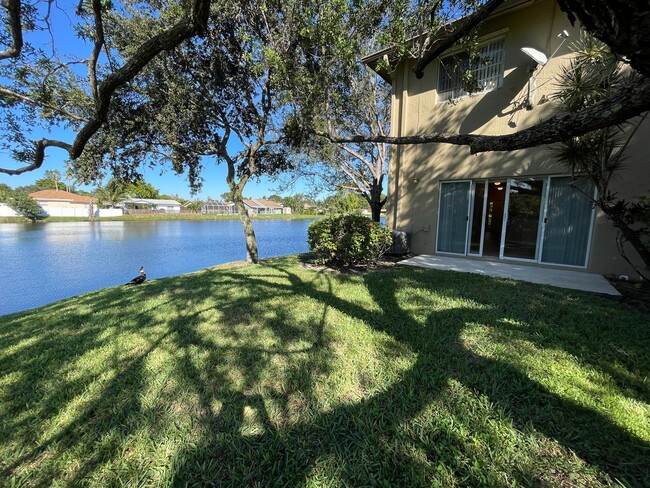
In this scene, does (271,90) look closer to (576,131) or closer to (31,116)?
(31,116)

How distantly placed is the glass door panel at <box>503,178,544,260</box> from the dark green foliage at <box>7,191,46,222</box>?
42.0 meters

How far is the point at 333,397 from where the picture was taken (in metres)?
2.07

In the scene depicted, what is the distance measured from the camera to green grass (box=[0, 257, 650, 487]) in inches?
59.9

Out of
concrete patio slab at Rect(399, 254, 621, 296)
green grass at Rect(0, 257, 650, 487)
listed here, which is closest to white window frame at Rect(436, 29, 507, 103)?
concrete patio slab at Rect(399, 254, 621, 296)

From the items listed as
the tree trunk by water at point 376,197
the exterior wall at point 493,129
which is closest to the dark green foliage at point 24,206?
the tree trunk by water at point 376,197

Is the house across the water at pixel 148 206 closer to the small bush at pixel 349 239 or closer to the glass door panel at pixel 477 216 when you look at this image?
the small bush at pixel 349 239

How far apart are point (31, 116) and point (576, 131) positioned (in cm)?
889

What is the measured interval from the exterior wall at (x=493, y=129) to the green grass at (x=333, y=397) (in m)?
3.42

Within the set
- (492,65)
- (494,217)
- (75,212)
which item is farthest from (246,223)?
(75,212)

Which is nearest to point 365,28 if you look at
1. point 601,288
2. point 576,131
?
point 576,131

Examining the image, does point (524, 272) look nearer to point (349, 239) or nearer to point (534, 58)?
point (349, 239)

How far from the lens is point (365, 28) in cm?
565

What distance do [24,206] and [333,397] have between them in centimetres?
4174

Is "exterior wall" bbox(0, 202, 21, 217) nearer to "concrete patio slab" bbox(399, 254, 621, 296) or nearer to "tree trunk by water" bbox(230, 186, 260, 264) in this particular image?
"tree trunk by water" bbox(230, 186, 260, 264)
